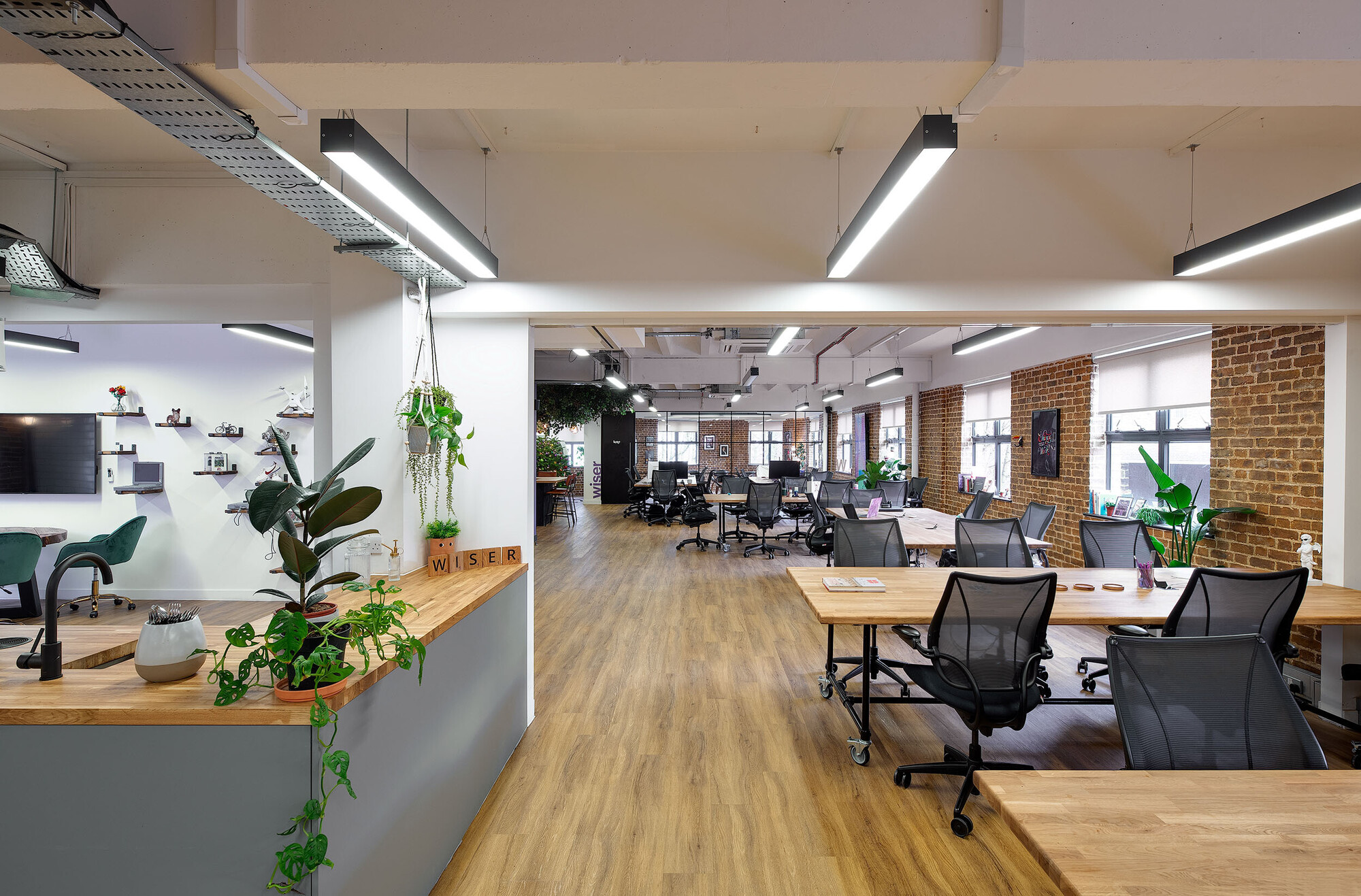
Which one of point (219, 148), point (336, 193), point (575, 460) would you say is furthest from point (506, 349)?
point (575, 460)

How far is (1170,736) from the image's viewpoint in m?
1.59

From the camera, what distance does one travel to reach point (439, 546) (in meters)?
2.89

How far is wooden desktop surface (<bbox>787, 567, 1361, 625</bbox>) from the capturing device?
2668mm

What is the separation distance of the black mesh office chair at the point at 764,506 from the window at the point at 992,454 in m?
2.83

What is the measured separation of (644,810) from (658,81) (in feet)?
8.88

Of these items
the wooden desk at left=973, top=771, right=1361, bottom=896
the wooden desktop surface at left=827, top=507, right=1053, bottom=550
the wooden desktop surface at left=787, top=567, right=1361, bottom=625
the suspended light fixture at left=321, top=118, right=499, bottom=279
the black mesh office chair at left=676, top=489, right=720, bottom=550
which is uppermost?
the suspended light fixture at left=321, top=118, right=499, bottom=279

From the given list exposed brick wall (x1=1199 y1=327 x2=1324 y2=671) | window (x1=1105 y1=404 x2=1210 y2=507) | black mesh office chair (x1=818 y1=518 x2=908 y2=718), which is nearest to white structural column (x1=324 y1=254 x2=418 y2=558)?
black mesh office chair (x1=818 y1=518 x2=908 y2=718)

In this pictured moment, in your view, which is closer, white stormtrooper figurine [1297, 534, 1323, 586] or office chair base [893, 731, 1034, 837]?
office chair base [893, 731, 1034, 837]

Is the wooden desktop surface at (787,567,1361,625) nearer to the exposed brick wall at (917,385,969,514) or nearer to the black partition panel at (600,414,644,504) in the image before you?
the exposed brick wall at (917,385,969,514)

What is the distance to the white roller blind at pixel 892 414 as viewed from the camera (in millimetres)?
10914

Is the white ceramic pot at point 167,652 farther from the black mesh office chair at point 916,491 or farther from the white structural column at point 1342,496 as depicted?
the black mesh office chair at point 916,491

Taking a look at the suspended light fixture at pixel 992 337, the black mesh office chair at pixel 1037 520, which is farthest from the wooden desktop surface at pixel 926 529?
the suspended light fixture at pixel 992 337

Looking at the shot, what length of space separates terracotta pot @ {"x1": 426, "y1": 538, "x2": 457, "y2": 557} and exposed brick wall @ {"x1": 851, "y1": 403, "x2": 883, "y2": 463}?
1047 cm

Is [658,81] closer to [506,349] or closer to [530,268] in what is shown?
[530,268]
